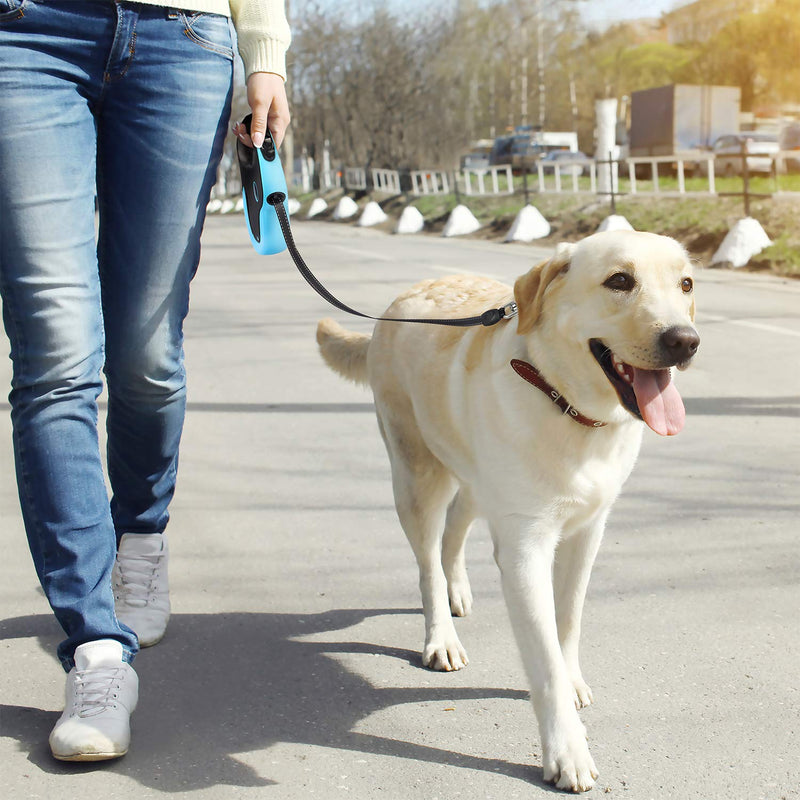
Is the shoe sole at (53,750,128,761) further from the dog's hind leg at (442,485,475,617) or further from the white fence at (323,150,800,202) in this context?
the white fence at (323,150,800,202)

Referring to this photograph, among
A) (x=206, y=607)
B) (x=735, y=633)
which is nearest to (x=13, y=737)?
(x=206, y=607)

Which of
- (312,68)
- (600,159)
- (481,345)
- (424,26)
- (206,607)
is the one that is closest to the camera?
(481,345)

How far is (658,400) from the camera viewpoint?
2357mm

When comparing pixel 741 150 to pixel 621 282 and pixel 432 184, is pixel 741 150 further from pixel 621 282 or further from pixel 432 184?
pixel 621 282

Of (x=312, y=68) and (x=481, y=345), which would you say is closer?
(x=481, y=345)

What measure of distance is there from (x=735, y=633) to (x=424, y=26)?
48466mm

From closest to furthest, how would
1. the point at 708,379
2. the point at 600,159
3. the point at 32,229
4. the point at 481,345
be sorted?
the point at 32,229 → the point at 481,345 → the point at 708,379 → the point at 600,159

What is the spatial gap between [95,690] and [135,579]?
2.14ft

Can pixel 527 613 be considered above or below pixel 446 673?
above

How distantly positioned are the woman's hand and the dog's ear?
2.61 ft

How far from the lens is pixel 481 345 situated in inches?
106

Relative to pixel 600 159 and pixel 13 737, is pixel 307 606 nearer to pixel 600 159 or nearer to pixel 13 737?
pixel 13 737

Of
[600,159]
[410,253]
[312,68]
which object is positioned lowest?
[410,253]

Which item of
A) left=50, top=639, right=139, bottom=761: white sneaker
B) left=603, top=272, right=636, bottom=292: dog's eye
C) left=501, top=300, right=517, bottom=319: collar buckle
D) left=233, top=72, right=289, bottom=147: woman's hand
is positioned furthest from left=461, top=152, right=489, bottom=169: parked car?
left=50, top=639, right=139, bottom=761: white sneaker
